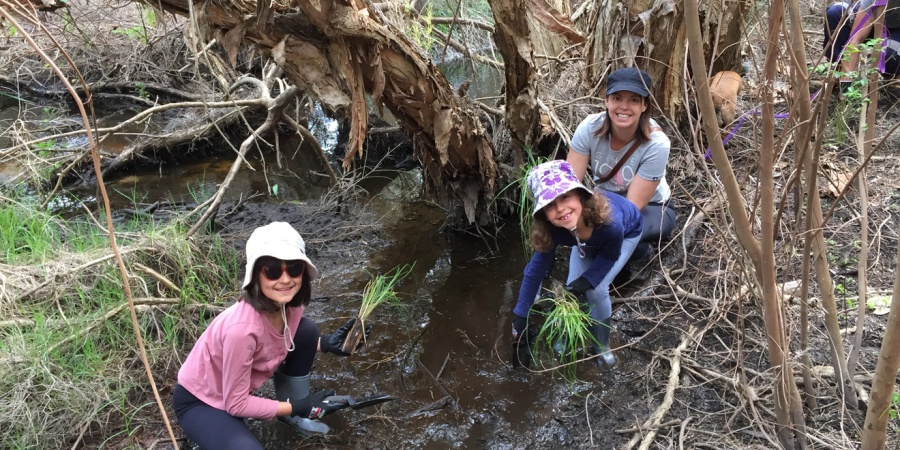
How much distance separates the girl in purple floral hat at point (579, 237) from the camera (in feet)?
8.55

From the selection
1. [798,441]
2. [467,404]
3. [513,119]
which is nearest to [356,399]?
[467,404]

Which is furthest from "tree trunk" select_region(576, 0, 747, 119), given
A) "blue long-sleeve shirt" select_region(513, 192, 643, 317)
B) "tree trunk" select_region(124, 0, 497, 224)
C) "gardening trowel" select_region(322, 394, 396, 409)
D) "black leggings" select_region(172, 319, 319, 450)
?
"black leggings" select_region(172, 319, 319, 450)

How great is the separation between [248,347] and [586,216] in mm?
1553

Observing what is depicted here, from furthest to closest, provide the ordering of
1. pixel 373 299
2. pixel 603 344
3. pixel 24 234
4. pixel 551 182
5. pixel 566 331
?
pixel 24 234, pixel 373 299, pixel 603 344, pixel 566 331, pixel 551 182

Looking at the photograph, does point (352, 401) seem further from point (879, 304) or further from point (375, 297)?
point (879, 304)

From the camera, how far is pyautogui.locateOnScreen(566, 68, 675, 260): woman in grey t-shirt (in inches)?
118

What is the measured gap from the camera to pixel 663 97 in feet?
14.4

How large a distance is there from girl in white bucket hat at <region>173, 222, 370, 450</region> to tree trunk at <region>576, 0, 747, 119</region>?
2793 mm

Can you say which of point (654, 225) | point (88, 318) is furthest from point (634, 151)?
point (88, 318)

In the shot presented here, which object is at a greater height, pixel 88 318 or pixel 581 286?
pixel 581 286

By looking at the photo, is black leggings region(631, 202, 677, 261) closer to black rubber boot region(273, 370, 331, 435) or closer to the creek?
the creek

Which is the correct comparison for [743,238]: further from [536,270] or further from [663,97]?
[663,97]

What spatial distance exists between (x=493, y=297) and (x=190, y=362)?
1924 millimetres

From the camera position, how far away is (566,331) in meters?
2.94
